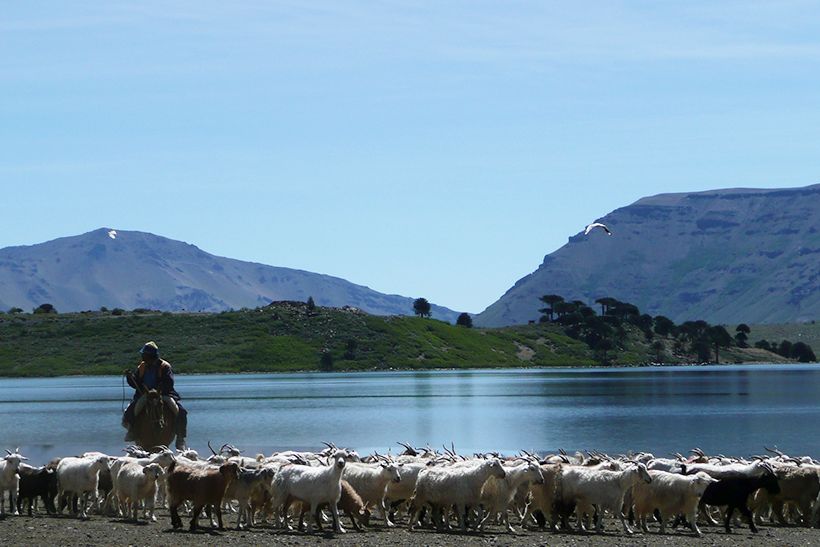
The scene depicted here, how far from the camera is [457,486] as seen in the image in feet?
81.8

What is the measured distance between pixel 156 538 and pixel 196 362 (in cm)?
15892

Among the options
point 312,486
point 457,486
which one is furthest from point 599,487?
point 312,486

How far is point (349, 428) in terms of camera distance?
68.1 m

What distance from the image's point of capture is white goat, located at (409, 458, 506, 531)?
81.7ft

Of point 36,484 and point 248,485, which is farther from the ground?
point 248,485

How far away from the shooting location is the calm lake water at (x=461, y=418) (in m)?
57.5

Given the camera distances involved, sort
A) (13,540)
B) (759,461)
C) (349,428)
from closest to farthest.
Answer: (13,540) → (759,461) → (349,428)

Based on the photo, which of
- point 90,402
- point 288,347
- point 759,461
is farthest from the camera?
point 288,347

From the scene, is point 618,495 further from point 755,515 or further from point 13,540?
point 13,540

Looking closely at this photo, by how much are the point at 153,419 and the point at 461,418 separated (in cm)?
4865

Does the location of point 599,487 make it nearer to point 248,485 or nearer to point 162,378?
point 248,485

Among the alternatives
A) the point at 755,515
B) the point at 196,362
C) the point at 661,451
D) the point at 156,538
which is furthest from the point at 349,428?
the point at 196,362

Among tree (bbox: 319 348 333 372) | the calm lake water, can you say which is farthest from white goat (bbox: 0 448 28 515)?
tree (bbox: 319 348 333 372)

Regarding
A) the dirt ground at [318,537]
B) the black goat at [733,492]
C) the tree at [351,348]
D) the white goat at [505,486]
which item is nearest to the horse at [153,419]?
the dirt ground at [318,537]
